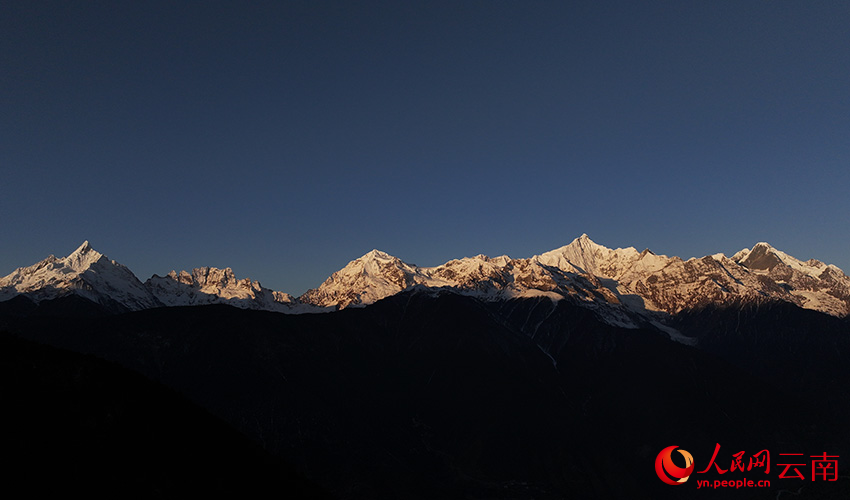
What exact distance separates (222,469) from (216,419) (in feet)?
76.8

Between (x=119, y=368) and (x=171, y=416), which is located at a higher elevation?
(x=119, y=368)

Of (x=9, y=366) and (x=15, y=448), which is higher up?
(x=9, y=366)

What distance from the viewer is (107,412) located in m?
99.0

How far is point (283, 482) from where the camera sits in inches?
4611

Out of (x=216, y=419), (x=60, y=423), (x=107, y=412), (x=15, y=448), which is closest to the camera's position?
(x=15, y=448)

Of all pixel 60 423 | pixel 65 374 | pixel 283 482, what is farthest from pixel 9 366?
pixel 283 482

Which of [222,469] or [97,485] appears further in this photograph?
[222,469]

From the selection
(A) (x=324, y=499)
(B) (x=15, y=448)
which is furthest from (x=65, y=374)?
(A) (x=324, y=499)

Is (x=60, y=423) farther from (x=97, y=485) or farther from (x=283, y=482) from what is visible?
(x=283, y=482)

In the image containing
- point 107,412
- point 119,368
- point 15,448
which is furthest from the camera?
point 119,368

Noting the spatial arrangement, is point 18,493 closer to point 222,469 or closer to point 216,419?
point 222,469

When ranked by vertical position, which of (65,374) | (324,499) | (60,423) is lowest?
(324,499)

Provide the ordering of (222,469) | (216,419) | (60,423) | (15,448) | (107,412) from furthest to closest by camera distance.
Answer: (216,419), (222,469), (107,412), (60,423), (15,448)

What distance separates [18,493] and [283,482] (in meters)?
47.8
